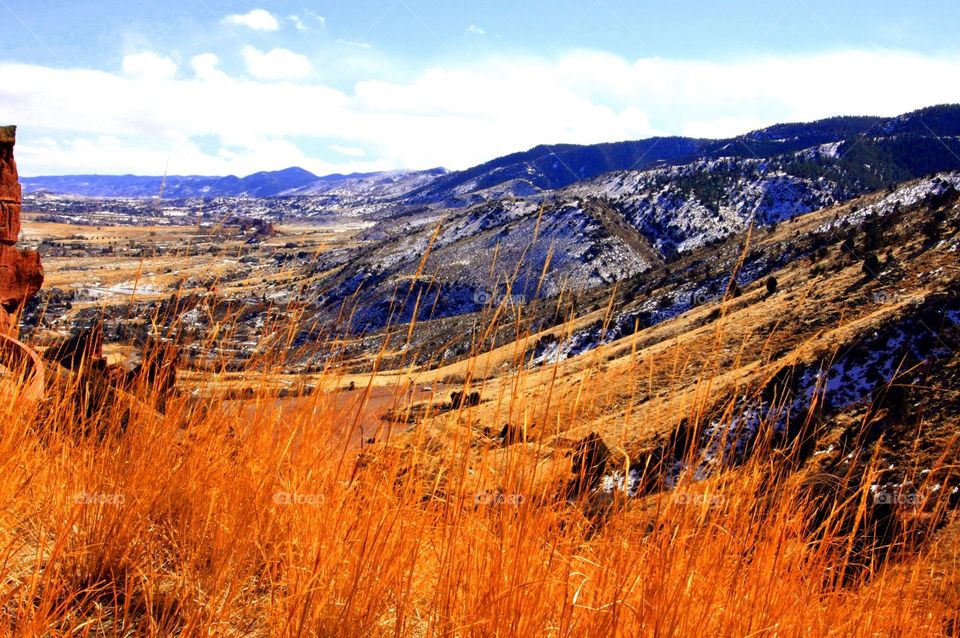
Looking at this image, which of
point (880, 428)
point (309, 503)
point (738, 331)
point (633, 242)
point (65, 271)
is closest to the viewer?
point (309, 503)

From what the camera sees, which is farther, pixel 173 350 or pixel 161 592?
pixel 173 350

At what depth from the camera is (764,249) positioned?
29.2m

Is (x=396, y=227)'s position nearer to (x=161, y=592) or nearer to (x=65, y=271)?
(x=65, y=271)

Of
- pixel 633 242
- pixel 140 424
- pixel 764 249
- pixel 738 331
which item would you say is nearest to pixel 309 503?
pixel 140 424

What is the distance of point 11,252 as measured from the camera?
26.3 feet

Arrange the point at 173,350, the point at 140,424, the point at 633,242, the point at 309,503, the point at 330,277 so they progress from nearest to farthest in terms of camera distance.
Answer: the point at 309,503 → the point at 140,424 → the point at 173,350 → the point at 633,242 → the point at 330,277

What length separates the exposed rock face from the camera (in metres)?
7.90

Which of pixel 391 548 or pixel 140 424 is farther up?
pixel 140 424

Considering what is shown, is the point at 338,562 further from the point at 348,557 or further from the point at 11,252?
the point at 11,252

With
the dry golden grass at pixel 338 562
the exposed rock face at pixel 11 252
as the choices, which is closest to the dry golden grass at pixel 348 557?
the dry golden grass at pixel 338 562

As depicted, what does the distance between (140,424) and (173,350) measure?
765mm

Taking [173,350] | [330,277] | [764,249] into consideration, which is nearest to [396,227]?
[330,277]

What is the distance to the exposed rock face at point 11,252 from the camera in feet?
25.9

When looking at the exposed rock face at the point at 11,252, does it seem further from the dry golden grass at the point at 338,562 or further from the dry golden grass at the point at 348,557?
the dry golden grass at the point at 338,562
